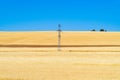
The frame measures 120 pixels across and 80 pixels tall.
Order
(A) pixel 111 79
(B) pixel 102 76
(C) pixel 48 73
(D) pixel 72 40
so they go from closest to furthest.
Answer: (A) pixel 111 79 → (B) pixel 102 76 → (C) pixel 48 73 → (D) pixel 72 40

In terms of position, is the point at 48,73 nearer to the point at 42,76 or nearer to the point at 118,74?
the point at 42,76

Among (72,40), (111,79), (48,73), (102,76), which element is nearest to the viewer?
(111,79)

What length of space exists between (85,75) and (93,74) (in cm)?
53

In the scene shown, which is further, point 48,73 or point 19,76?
point 48,73

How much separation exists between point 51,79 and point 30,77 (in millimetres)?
1088

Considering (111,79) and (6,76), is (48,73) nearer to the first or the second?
(6,76)

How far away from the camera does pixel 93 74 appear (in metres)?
15.1

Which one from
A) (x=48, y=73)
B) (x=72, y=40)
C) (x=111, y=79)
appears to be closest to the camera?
(x=111, y=79)

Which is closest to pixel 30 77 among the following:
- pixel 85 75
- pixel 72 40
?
pixel 85 75

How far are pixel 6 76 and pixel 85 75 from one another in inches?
145

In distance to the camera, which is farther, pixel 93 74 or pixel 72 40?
pixel 72 40

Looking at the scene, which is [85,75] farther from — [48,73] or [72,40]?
[72,40]

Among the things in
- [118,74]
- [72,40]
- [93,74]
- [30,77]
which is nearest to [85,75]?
[93,74]

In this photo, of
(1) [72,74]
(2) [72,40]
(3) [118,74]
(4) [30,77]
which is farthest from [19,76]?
(2) [72,40]
